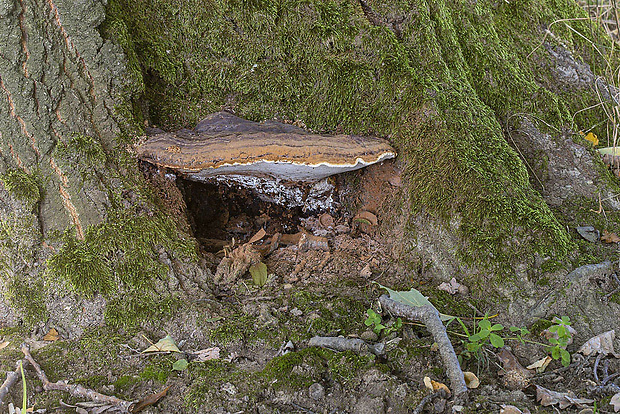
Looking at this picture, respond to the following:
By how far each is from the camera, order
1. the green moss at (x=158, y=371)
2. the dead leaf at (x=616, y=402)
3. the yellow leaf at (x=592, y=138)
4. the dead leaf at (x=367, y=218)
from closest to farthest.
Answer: the dead leaf at (x=616, y=402), the green moss at (x=158, y=371), the dead leaf at (x=367, y=218), the yellow leaf at (x=592, y=138)

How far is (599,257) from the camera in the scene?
9.75 ft

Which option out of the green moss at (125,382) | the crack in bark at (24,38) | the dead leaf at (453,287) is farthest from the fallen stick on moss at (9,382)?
the dead leaf at (453,287)

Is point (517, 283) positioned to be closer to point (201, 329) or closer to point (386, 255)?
point (386, 255)

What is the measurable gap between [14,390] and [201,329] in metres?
1.03

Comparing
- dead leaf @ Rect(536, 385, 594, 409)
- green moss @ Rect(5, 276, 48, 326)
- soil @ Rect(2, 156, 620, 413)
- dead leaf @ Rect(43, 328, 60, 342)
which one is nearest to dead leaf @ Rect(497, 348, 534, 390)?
soil @ Rect(2, 156, 620, 413)

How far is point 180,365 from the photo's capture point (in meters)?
2.52

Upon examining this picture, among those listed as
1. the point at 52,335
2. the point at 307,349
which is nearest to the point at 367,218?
the point at 307,349

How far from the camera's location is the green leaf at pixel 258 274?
3160 millimetres

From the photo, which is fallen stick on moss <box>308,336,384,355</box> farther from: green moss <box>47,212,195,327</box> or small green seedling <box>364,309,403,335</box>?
green moss <box>47,212,195,327</box>

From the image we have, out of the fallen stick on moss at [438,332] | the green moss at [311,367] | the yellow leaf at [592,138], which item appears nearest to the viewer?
the fallen stick on moss at [438,332]

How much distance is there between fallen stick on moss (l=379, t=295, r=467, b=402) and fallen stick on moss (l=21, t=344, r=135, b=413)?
5.18ft

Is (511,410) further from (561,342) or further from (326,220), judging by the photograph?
(326,220)

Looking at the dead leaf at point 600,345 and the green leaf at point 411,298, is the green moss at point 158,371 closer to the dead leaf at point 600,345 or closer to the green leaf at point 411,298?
the green leaf at point 411,298

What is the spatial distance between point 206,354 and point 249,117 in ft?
6.30
